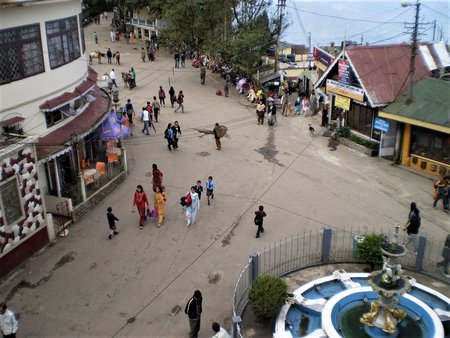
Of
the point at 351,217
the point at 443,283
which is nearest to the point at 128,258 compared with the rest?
the point at 351,217

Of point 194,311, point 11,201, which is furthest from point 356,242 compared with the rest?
point 11,201

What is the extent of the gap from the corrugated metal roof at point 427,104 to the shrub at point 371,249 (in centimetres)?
869

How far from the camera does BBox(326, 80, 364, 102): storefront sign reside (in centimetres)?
2397

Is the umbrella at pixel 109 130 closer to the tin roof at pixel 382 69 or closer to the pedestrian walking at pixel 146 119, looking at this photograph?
the pedestrian walking at pixel 146 119

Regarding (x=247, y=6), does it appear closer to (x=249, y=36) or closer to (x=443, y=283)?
(x=249, y=36)

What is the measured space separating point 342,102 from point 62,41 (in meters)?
14.1

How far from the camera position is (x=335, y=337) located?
10836 millimetres

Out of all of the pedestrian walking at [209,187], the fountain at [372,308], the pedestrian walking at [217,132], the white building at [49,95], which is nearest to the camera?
the fountain at [372,308]

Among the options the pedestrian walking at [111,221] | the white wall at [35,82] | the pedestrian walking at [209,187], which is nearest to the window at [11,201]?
the pedestrian walking at [111,221]

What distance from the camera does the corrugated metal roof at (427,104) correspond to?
20.7 metres

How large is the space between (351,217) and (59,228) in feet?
33.2

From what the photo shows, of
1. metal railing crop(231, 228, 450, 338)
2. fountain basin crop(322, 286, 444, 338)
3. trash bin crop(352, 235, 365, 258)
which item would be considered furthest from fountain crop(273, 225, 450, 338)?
trash bin crop(352, 235, 365, 258)

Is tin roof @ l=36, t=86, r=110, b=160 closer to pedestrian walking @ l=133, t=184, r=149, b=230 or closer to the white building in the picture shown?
the white building

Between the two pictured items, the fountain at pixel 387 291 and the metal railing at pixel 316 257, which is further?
the metal railing at pixel 316 257
